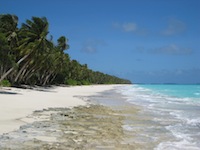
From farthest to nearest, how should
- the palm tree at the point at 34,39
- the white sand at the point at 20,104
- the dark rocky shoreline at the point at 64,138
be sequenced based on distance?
the palm tree at the point at 34,39 → the white sand at the point at 20,104 → the dark rocky shoreline at the point at 64,138

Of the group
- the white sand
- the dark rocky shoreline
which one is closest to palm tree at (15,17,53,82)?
the white sand

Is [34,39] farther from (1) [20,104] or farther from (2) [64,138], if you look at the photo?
(2) [64,138]

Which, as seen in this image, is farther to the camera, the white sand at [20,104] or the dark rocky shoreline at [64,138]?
the white sand at [20,104]

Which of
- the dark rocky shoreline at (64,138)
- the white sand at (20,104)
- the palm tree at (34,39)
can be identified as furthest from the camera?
the palm tree at (34,39)

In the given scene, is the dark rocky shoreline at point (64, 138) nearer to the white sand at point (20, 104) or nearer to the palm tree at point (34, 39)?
the white sand at point (20, 104)

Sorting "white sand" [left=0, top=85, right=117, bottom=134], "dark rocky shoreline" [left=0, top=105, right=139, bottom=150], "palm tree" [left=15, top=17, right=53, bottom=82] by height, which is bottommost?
"dark rocky shoreline" [left=0, top=105, right=139, bottom=150]

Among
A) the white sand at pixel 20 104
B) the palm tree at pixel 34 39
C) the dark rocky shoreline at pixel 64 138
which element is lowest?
the dark rocky shoreline at pixel 64 138

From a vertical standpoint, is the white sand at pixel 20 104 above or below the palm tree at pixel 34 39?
below

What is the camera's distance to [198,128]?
38.2 ft

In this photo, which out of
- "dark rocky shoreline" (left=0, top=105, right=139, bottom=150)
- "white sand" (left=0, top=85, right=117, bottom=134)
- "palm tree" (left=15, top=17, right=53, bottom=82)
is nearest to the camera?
"dark rocky shoreline" (left=0, top=105, right=139, bottom=150)

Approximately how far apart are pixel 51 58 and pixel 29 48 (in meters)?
12.2

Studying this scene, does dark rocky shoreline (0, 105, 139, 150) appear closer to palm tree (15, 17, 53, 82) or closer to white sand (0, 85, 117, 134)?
white sand (0, 85, 117, 134)

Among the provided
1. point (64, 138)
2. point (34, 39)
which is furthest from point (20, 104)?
point (34, 39)

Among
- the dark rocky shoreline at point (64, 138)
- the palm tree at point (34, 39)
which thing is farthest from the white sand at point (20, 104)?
the palm tree at point (34, 39)
